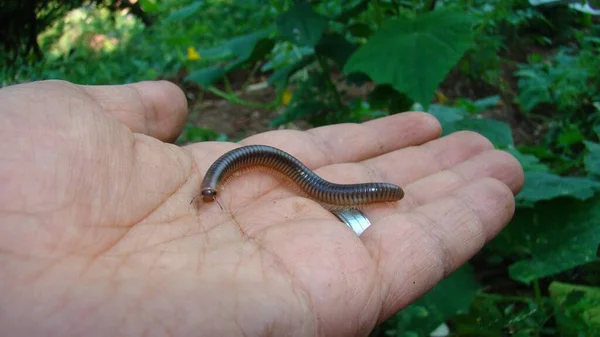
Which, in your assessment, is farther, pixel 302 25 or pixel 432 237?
pixel 302 25

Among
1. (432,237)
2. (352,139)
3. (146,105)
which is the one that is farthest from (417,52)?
(146,105)

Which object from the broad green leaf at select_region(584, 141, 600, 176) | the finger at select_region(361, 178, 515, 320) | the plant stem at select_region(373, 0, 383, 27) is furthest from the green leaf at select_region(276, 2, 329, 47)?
the broad green leaf at select_region(584, 141, 600, 176)

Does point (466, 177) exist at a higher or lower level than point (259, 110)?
higher

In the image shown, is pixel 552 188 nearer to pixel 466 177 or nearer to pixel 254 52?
pixel 466 177

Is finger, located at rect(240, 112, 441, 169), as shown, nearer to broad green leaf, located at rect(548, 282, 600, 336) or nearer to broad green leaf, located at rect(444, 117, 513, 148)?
broad green leaf, located at rect(444, 117, 513, 148)

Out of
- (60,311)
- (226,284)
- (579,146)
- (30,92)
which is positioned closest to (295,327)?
(226,284)

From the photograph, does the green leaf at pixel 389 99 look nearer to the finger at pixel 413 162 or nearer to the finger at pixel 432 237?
the finger at pixel 413 162
